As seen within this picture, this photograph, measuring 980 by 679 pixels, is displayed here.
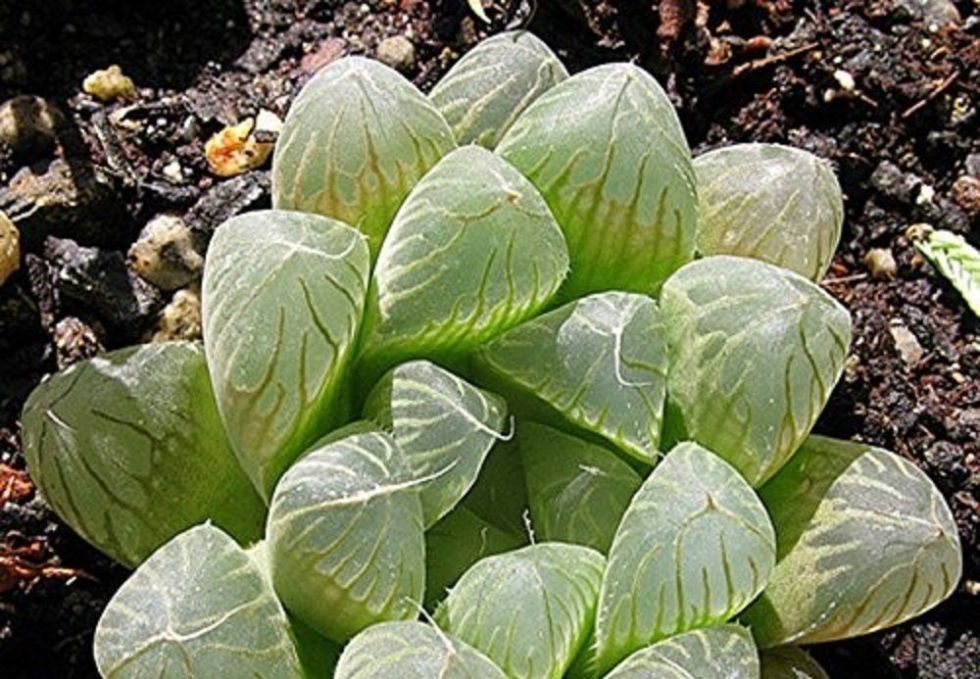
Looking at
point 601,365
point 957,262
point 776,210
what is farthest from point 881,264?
point 601,365

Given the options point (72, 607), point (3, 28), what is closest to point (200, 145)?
point (3, 28)

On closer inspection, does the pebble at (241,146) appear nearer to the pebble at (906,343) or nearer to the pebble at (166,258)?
the pebble at (166,258)

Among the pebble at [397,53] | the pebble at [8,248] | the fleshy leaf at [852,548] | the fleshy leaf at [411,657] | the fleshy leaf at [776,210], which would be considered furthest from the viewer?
the pebble at [397,53]

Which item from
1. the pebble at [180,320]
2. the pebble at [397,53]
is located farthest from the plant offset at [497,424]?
the pebble at [397,53]

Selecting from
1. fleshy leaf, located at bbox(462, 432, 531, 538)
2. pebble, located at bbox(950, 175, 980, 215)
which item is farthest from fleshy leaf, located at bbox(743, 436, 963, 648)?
pebble, located at bbox(950, 175, 980, 215)

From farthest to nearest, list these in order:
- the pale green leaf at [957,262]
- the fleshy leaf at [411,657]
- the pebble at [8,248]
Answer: the pale green leaf at [957,262], the pebble at [8,248], the fleshy leaf at [411,657]

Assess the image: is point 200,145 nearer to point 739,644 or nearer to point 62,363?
point 62,363

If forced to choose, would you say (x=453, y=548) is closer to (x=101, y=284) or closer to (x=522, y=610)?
(x=522, y=610)

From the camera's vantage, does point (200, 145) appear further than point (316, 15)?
No
